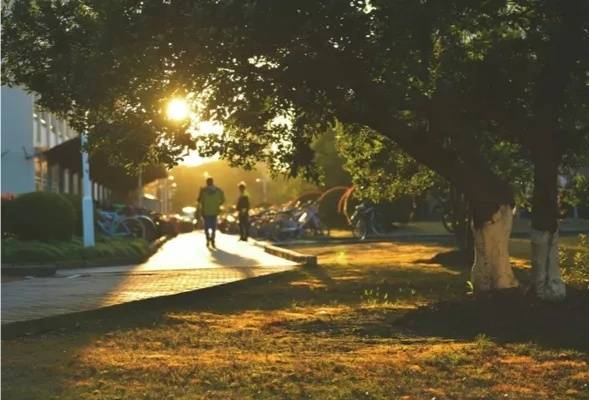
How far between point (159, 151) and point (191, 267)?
262 inches

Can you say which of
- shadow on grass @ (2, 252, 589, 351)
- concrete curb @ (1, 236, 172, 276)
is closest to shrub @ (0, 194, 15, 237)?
concrete curb @ (1, 236, 172, 276)

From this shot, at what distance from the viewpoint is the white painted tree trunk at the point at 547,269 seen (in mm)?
8289

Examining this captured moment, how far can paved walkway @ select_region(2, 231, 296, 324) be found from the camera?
29.5 ft

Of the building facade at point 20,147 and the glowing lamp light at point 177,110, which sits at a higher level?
the building facade at point 20,147

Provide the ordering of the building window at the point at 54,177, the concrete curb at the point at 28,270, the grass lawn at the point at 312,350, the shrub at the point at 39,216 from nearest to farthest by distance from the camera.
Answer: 1. the grass lawn at the point at 312,350
2. the concrete curb at the point at 28,270
3. the shrub at the point at 39,216
4. the building window at the point at 54,177

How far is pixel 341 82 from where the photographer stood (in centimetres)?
735

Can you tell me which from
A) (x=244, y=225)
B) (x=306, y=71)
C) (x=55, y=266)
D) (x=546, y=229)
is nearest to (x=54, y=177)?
(x=244, y=225)

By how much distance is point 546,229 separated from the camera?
832cm

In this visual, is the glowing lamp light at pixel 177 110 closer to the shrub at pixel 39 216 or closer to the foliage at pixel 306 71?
the foliage at pixel 306 71

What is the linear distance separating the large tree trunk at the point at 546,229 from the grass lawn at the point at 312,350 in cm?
21

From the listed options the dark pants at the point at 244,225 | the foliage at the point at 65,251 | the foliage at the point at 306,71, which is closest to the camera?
the foliage at the point at 306,71

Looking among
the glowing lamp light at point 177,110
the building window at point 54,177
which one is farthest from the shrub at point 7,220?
the building window at point 54,177

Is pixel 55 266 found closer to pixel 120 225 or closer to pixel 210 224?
pixel 210 224

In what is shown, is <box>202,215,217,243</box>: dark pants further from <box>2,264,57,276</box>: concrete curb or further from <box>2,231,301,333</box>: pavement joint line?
<box>2,264,57,276</box>: concrete curb
